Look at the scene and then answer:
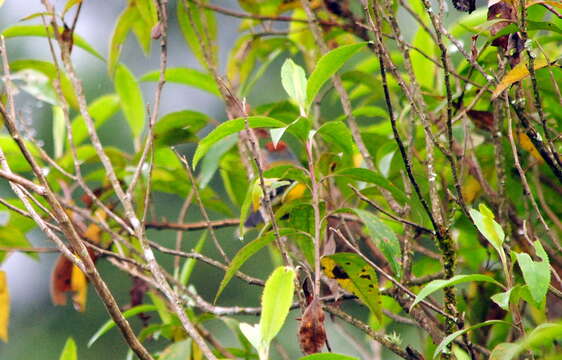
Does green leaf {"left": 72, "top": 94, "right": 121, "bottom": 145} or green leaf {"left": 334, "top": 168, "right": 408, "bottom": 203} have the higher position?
green leaf {"left": 72, "top": 94, "right": 121, "bottom": 145}

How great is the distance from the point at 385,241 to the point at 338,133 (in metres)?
0.14

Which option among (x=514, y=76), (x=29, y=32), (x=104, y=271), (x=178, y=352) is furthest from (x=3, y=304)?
(x=104, y=271)

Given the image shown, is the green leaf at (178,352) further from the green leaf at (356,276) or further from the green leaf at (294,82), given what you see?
the green leaf at (294,82)

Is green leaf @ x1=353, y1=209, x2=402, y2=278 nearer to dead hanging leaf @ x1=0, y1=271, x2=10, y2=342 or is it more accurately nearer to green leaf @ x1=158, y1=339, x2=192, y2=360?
green leaf @ x1=158, y1=339, x2=192, y2=360

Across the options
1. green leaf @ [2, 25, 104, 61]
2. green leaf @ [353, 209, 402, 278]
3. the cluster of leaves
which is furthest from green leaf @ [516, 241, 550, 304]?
green leaf @ [2, 25, 104, 61]

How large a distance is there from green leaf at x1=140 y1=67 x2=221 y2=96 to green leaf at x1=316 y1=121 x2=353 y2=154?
448 mm

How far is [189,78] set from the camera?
4.43ft

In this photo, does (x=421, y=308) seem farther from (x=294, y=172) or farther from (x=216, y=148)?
(x=216, y=148)

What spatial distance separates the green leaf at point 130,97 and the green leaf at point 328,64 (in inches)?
23.8

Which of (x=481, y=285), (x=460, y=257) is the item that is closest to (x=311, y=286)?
(x=481, y=285)

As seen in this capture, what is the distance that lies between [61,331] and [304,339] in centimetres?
499

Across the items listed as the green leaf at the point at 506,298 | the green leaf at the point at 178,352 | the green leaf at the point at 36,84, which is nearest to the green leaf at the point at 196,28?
the green leaf at the point at 36,84

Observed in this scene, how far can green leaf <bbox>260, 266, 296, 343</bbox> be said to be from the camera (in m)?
0.72

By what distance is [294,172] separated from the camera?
936 mm
